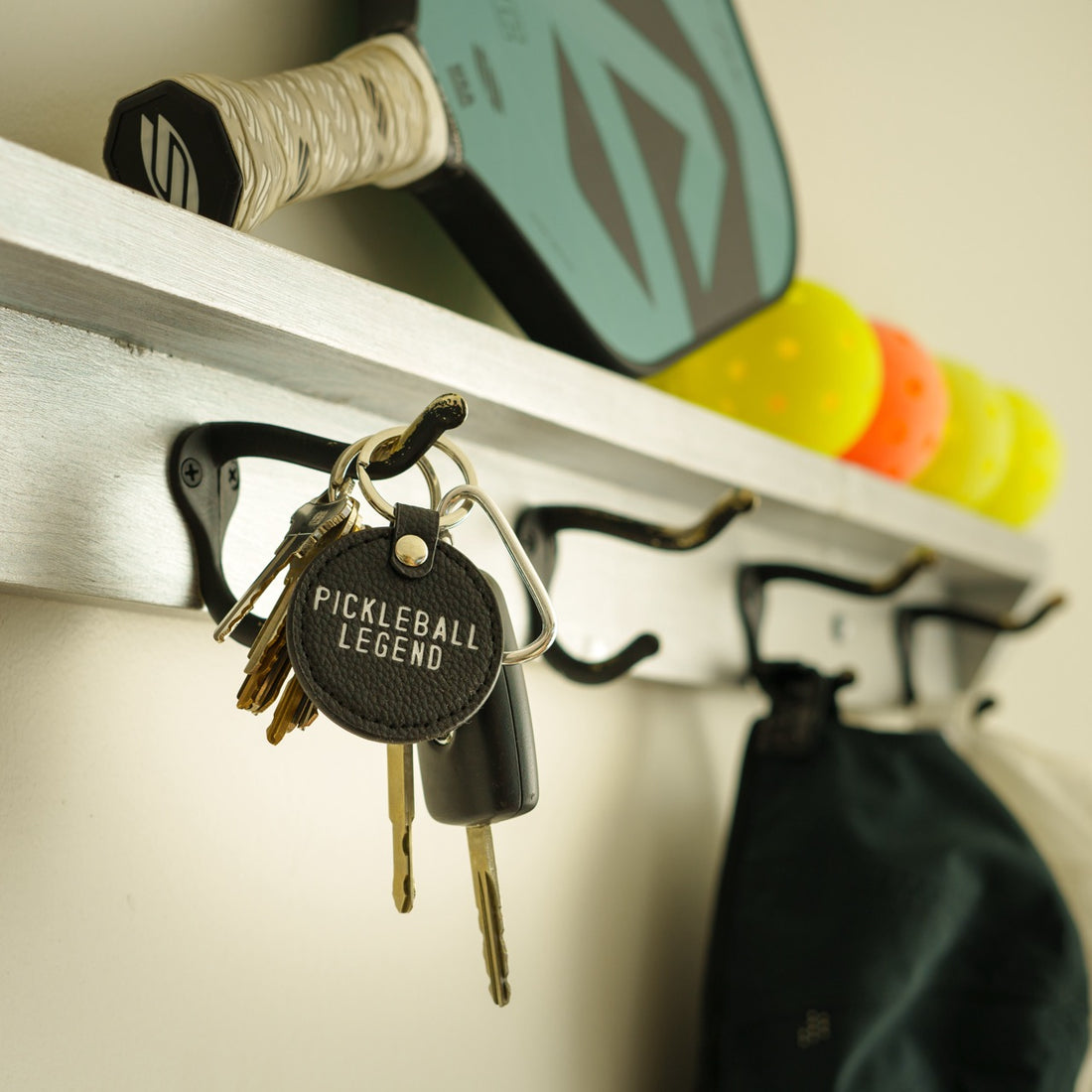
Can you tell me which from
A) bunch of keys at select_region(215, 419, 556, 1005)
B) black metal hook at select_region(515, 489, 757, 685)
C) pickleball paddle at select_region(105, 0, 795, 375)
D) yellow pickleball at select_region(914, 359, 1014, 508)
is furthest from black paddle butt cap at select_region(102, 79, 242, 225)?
yellow pickleball at select_region(914, 359, 1014, 508)

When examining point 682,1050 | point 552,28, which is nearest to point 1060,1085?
point 682,1050

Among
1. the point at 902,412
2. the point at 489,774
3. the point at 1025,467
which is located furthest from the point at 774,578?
the point at 489,774

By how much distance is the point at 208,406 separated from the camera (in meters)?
0.43

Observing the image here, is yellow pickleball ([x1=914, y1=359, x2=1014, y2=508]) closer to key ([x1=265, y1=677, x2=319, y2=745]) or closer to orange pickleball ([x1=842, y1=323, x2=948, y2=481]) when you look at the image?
orange pickleball ([x1=842, y1=323, x2=948, y2=481])

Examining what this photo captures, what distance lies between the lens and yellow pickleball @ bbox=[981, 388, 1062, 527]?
83 centimetres

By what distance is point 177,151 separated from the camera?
37cm

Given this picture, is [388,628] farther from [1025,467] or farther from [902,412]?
[1025,467]

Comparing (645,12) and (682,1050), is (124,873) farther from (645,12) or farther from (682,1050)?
(645,12)

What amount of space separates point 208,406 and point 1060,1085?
547 mm

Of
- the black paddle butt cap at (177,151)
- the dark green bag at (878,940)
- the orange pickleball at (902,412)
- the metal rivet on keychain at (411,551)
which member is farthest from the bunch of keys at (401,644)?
the orange pickleball at (902,412)

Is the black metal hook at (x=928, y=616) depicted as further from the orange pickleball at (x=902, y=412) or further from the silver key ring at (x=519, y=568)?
the silver key ring at (x=519, y=568)

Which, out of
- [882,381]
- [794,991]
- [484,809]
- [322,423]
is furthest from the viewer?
[882,381]

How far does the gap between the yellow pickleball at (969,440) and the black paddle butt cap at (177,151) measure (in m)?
0.57

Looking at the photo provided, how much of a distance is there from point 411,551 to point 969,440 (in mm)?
567
